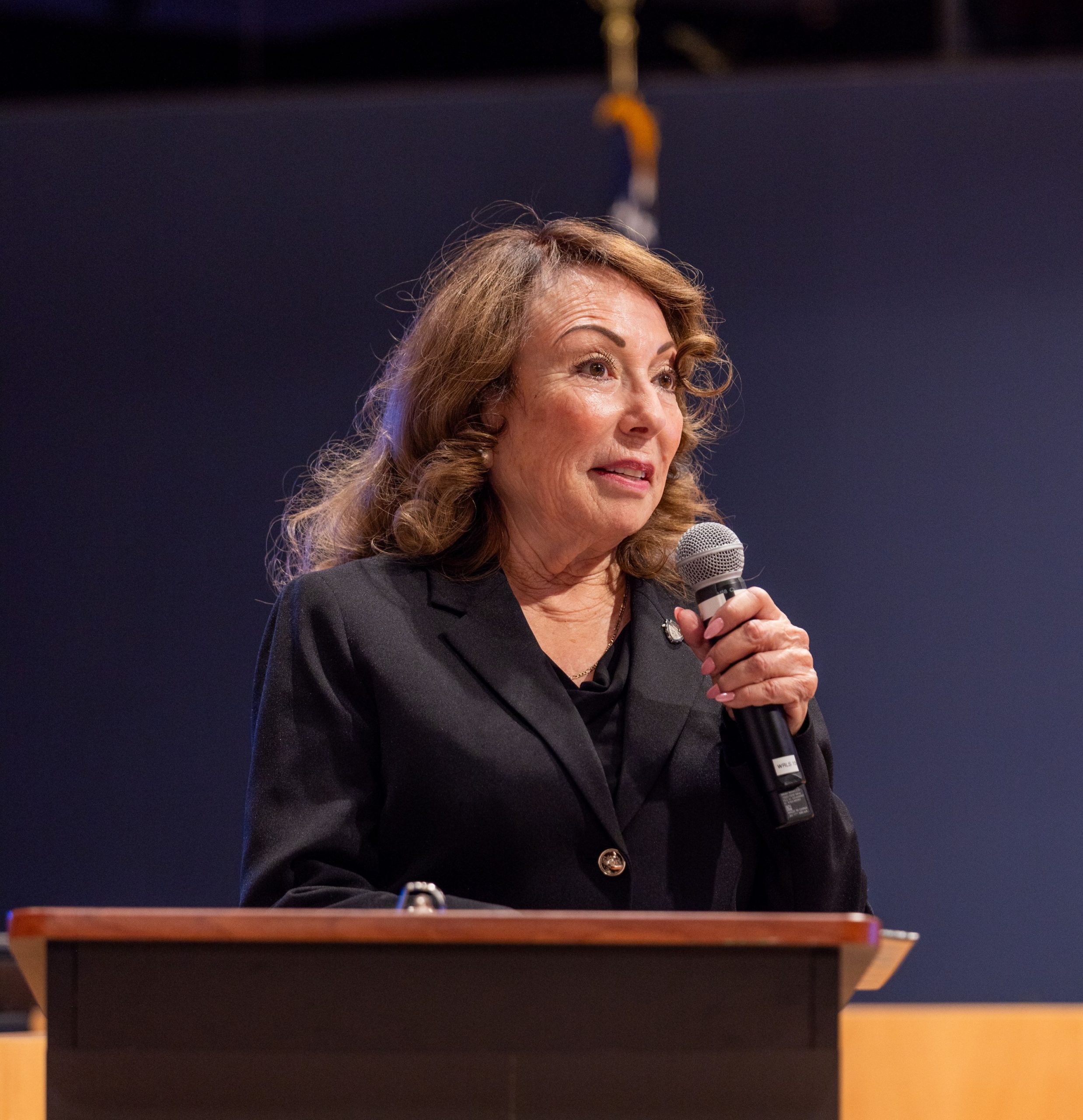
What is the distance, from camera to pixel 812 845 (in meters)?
1.43

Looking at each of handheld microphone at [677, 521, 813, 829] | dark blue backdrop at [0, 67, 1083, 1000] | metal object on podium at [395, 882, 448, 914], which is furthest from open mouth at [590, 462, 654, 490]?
dark blue backdrop at [0, 67, 1083, 1000]

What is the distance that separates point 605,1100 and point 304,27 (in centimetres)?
378

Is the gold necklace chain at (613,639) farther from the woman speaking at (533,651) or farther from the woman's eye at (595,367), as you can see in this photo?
the woman's eye at (595,367)

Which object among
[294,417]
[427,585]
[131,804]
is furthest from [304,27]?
[427,585]

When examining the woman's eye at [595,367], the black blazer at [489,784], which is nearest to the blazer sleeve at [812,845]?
the black blazer at [489,784]

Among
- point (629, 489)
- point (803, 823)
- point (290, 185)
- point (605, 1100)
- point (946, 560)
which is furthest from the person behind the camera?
point (290, 185)

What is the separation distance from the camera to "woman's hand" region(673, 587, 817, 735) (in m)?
1.35

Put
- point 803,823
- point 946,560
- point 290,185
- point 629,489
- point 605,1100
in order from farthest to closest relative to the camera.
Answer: point 290,185, point 946,560, point 629,489, point 803,823, point 605,1100

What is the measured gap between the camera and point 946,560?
3.69 metres

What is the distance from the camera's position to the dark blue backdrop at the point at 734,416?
12.0 feet

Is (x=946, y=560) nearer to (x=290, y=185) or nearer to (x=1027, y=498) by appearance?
(x=1027, y=498)

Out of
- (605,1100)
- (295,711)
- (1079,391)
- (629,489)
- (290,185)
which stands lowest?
(605,1100)

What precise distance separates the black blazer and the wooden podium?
0.42 metres

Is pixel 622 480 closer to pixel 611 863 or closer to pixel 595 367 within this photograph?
pixel 595 367
